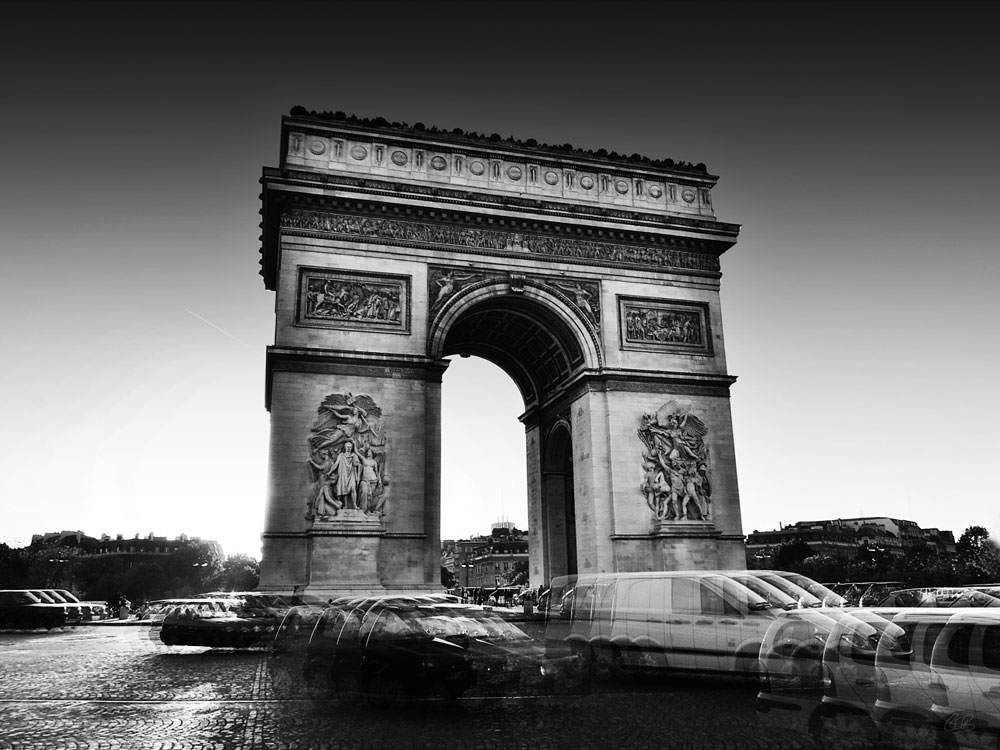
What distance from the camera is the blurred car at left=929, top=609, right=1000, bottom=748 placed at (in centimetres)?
574

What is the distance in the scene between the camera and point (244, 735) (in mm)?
8000

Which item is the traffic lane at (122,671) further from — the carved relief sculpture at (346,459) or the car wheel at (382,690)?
the carved relief sculpture at (346,459)

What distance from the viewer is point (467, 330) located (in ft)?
97.4

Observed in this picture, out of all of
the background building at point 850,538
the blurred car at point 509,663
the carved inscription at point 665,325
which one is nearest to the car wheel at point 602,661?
the blurred car at point 509,663

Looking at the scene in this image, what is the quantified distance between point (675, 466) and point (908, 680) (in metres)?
19.4

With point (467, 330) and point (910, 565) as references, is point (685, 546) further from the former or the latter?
point (910, 565)

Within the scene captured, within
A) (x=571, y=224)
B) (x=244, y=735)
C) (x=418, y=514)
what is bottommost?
(x=244, y=735)

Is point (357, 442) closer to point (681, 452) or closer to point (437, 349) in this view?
point (437, 349)

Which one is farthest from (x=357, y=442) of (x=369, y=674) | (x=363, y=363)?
(x=369, y=674)

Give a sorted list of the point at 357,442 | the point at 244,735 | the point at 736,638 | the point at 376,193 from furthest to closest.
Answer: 1. the point at 376,193
2. the point at 357,442
3. the point at 736,638
4. the point at 244,735

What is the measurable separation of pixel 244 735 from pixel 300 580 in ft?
45.1

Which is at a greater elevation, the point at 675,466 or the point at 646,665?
the point at 675,466

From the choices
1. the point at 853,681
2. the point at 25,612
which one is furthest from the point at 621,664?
the point at 25,612

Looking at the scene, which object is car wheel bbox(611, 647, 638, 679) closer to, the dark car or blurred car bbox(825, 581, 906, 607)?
the dark car
